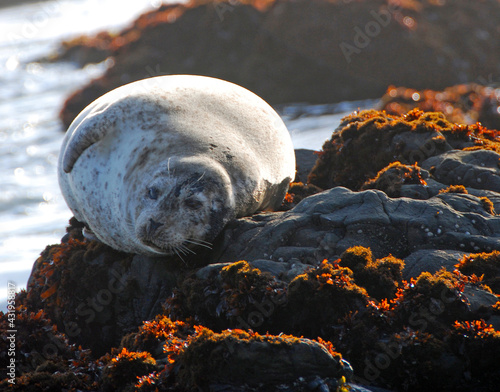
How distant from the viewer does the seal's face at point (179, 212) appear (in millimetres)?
5176

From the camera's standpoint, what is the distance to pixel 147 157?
566 centimetres

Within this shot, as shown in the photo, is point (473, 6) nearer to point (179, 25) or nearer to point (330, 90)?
point (330, 90)

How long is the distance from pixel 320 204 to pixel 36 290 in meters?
2.87

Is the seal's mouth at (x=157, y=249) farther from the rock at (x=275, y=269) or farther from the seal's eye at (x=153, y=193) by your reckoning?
the rock at (x=275, y=269)

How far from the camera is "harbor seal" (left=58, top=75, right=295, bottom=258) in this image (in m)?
5.29

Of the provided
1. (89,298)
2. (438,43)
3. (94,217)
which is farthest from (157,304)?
(438,43)

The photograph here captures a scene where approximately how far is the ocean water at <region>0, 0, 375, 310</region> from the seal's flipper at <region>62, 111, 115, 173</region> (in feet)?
7.12

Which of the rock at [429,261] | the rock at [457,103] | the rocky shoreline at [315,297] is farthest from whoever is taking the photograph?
the rock at [457,103]

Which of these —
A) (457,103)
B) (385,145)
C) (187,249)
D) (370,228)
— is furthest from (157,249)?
(457,103)

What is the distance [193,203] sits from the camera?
5262mm

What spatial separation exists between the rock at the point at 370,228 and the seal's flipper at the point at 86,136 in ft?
5.14

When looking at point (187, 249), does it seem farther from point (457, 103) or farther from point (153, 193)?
point (457, 103)

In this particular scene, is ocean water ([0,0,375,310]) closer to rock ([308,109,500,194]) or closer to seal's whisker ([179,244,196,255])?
seal's whisker ([179,244,196,255])

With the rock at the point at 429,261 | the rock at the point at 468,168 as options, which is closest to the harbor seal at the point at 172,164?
the rock at the point at 468,168
